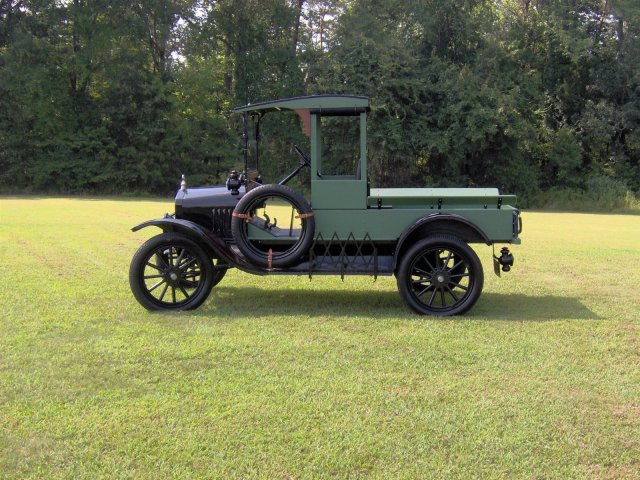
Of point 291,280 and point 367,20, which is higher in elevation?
point 367,20

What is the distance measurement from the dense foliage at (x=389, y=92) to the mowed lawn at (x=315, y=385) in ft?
67.2

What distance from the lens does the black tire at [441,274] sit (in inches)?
235

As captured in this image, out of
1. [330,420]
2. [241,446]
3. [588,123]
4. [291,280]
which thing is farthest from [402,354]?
[588,123]

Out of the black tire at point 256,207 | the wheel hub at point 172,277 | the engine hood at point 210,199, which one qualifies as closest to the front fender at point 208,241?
the black tire at point 256,207

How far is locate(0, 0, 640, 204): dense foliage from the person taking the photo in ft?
87.7

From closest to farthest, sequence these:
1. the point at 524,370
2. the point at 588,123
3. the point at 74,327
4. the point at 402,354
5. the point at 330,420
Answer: the point at 330,420 < the point at 524,370 < the point at 402,354 < the point at 74,327 < the point at 588,123

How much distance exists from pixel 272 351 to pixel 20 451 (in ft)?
6.62

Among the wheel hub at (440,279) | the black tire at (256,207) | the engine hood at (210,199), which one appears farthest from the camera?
the engine hood at (210,199)

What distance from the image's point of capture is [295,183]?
24.9 feet

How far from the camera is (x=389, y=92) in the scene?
1041 inches

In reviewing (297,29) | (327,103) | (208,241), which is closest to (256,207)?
(208,241)

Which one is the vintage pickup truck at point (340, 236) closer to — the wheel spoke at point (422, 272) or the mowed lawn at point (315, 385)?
the wheel spoke at point (422, 272)

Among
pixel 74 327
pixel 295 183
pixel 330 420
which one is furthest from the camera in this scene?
pixel 295 183

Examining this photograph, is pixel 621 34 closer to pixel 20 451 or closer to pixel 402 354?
pixel 402 354
